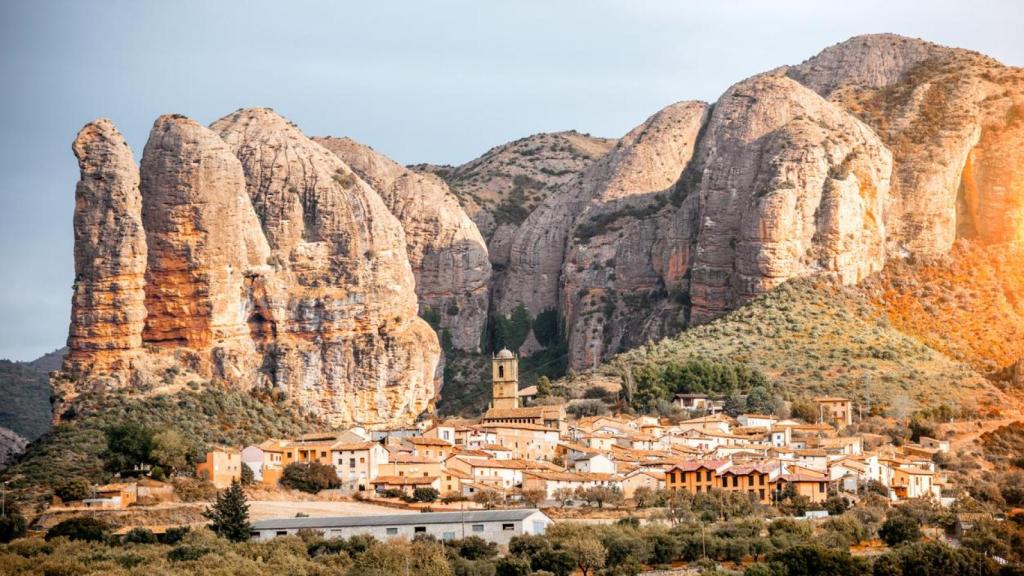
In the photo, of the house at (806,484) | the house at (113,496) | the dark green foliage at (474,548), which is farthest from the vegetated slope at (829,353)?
the house at (113,496)

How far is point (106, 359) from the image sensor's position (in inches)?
4328

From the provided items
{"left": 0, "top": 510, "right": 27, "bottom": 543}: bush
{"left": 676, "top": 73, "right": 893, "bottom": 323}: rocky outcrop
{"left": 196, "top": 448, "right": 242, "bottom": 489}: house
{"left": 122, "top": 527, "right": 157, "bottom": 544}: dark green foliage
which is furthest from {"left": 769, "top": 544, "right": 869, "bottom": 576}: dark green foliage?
{"left": 676, "top": 73, "right": 893, "bottom": 323}: rocky outcrop

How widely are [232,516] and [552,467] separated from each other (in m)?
18.4

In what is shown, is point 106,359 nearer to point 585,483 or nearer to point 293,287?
point 293,287

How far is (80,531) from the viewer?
83.6 m

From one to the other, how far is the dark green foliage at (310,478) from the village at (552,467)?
30cm

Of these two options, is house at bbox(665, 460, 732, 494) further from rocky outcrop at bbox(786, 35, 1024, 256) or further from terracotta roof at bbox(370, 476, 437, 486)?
rocky outcrop at bbox(786, 35, 1024, 256)

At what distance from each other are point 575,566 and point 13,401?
257ft

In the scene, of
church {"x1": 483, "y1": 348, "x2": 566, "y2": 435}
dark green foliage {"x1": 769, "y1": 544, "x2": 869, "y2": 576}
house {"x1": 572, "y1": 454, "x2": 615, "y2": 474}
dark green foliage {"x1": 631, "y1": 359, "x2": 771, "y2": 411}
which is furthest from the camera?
dark green foliage {"x1": 631, "y1": 359, "x2": 771, "y2": 411}

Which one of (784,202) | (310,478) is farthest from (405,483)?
(784,202)

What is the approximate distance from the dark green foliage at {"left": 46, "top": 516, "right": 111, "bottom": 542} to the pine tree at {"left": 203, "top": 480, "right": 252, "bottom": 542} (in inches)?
156

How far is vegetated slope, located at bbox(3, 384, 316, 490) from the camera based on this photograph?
98562mm

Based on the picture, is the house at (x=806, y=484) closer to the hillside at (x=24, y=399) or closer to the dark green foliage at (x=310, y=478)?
the dark green foliage at (x=310, y=478)

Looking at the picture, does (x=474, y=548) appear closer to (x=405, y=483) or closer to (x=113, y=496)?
(x=405, y=483)
